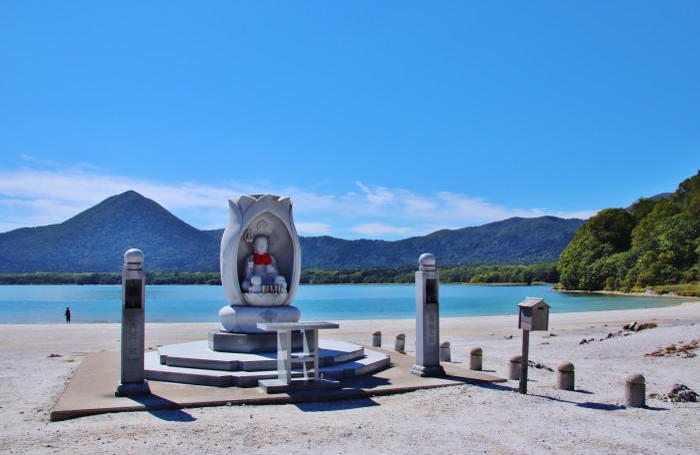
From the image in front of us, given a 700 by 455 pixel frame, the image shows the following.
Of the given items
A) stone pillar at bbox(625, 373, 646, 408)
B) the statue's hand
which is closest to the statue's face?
the statue's hand

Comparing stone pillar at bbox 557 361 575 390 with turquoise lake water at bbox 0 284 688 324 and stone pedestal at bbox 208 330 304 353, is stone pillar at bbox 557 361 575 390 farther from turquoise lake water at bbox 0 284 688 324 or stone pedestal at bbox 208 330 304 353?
turquoise lake water at bbox 0 284 688 324

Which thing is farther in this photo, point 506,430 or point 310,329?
point 310,329

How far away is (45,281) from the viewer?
150125mm

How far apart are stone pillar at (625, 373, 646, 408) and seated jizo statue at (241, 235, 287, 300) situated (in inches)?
274

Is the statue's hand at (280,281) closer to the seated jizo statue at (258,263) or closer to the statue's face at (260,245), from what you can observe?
the seated jizo statue at (258,263)

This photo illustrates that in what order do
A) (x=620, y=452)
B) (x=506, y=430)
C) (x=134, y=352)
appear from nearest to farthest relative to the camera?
(x=620, y=452), (x=506, y=430), (x=134, y=352)

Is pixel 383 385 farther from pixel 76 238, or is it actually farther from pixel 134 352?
pixel 76 238

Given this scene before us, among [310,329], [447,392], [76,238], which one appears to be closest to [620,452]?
[447,392]

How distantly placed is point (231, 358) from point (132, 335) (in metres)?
2.19

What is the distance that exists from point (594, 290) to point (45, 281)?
14065 cm

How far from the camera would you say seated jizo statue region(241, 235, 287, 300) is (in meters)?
11.8

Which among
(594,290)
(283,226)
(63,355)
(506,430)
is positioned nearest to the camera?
(506,430)

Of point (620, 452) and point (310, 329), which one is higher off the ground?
point (310, 329)

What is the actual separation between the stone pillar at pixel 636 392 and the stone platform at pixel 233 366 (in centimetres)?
463
